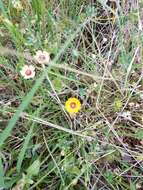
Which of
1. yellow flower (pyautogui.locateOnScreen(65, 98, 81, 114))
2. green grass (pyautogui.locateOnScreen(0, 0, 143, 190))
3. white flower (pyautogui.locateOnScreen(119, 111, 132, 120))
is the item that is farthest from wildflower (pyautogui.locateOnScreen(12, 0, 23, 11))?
white flower (pyautogui.locateOnScreen(119, 111, 132, 120))

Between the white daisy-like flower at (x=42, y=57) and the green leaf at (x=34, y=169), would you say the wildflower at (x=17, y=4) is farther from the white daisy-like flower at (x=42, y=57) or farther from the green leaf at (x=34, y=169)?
the green leaf at (x=34, y=169)

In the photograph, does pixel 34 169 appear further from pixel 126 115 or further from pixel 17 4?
pixel 17 4

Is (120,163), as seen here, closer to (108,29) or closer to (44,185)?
(44,185)

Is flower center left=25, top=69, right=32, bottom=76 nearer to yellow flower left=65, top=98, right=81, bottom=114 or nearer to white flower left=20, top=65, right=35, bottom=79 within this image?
white flower left=20, top=65, right=35, bottom=79

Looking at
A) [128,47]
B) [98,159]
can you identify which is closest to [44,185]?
[98,159]

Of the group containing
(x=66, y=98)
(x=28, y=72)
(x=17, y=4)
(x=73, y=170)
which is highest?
(x=17, y=4)

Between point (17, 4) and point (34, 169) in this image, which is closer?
point (34, 169)

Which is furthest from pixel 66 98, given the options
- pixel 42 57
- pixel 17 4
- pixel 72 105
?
pixel 17 4
